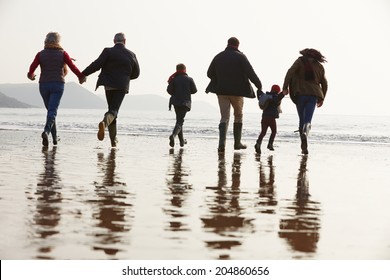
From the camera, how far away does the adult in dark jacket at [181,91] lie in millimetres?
14961

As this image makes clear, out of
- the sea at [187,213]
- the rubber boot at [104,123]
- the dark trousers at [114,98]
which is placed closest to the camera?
the sea at [187,213]

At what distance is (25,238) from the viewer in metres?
4.06

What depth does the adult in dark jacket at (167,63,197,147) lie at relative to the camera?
15.0m

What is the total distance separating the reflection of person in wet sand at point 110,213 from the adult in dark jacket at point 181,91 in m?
7.26

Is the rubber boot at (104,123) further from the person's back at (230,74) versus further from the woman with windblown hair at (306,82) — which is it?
the woman with windblown hair at (306,82)

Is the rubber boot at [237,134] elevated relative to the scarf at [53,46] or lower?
lower

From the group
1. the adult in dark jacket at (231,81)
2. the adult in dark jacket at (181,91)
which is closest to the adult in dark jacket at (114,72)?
the adult in dark jacket at (231,81)

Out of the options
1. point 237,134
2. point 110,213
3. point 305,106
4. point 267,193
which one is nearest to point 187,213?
point 110,213

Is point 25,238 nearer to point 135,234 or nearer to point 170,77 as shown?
point 135,234

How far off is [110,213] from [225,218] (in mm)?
770

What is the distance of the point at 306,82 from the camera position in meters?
12.5

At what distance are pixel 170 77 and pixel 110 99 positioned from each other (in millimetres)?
2640

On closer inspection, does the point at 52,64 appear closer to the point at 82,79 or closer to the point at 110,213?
the point at 82,79

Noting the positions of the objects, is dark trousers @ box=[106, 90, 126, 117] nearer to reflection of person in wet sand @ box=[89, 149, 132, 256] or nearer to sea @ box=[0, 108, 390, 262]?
sea @ box=[0, 108, 390, 262]
